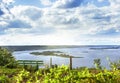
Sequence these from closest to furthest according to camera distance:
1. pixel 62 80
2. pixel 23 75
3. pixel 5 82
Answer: pixel 62 80 → pixel 23 75 → pixel 5 82

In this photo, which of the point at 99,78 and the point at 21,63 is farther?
the point at 21,63

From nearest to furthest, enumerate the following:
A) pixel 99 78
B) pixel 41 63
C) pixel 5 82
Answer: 1. pixel 99 78
2. pixel 5 82
3. pixel 41 63

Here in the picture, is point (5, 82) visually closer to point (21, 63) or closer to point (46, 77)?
point (46, 77)

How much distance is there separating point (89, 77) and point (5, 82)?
2.18 metres

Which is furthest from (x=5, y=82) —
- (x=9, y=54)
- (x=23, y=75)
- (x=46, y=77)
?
(x=9, y=54)

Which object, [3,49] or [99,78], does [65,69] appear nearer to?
[99,78]

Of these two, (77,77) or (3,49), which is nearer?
(77,77)

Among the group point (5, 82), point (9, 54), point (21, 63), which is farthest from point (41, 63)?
point (5, 82)

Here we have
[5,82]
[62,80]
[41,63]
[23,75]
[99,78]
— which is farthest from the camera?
[41,63]

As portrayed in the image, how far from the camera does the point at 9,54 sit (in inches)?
1688

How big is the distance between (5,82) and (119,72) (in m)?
2.30

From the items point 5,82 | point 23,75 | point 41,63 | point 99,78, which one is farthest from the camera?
point 41,63

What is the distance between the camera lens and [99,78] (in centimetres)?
616

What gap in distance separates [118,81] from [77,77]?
927 mm
